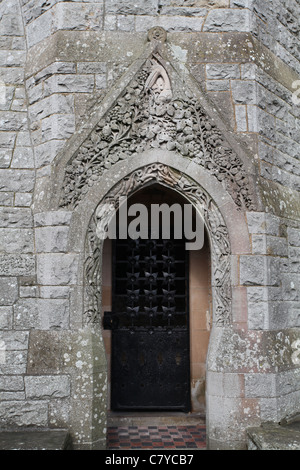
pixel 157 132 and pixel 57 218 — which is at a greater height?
pixel 157 132

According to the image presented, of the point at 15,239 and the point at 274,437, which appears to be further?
the point at 15,239

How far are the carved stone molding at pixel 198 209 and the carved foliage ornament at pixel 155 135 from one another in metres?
→ 0.22

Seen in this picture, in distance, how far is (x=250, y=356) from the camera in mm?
4074

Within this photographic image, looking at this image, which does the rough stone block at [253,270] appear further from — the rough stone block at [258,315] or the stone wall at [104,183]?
the rough stone block at [258,315]

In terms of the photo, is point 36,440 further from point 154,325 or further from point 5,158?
point 5,158

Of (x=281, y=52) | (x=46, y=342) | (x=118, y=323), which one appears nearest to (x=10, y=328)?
(x=46, y=342)

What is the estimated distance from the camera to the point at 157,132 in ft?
14.3

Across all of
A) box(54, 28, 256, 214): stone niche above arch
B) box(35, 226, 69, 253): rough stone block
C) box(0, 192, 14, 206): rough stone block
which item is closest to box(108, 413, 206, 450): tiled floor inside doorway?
box(35, 226, 69, 253): rough stone block

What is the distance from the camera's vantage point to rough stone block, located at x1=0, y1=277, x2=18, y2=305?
13.8 ft

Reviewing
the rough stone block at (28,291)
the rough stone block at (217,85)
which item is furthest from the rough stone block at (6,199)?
the rough stone block at (217,85)

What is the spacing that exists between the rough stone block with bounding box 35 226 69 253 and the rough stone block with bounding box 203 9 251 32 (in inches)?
102

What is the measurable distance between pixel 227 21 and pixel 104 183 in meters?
2.16

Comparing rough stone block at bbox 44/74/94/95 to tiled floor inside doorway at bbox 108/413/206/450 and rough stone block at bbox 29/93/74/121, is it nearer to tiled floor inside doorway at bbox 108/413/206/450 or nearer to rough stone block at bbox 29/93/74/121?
rough stone block at bbox 29/93/74/121

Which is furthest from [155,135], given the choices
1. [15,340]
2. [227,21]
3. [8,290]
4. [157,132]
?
[15,340]
